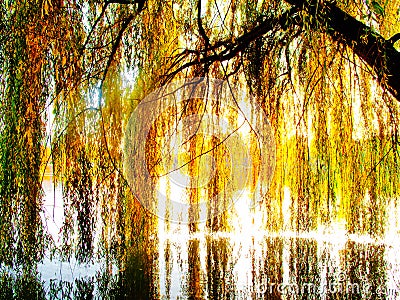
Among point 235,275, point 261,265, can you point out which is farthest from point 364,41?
point 261,265

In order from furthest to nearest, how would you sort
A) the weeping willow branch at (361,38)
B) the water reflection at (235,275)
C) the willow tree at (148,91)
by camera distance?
the water reflection at (235,275)
the weeping willow branch at (361,38)
the willow tree at (148,91)

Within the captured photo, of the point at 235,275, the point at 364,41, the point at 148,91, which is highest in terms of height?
the point at 364,41

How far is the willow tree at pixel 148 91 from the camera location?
1.66 m

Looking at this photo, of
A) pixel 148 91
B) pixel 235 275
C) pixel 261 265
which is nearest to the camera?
pixel 148 91

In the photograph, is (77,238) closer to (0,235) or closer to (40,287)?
(0,235)

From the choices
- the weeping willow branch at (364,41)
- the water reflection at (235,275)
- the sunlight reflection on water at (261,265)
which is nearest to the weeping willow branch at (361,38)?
the weeping willow branch at (364,41)

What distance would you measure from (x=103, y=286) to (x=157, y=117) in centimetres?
139

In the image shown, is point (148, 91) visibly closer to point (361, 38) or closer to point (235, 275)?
point (361, 38)

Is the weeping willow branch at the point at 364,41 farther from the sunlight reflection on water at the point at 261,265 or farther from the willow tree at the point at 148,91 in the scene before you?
the sunlight reflection on water at the point at 261,265

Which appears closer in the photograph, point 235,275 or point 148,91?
point 148,91

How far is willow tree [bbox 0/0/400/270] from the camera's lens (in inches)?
65.2

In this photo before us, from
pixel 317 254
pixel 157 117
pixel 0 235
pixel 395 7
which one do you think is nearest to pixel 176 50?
pixel 157 117

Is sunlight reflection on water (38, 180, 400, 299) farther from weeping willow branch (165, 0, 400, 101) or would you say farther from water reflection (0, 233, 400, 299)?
weeping willow branch (165, 0, 400, 101)

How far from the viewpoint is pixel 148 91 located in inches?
87.4
